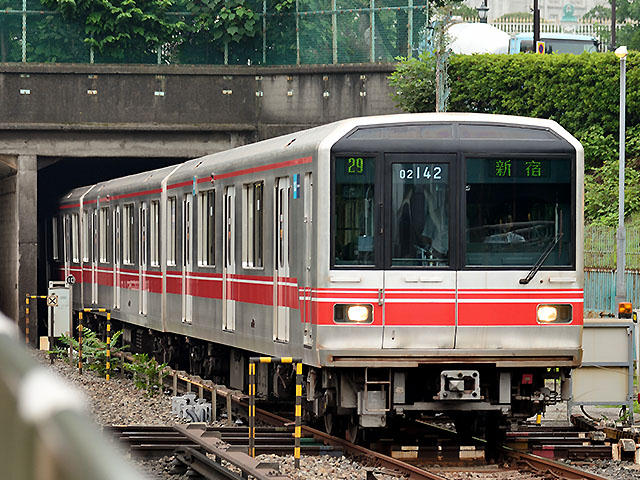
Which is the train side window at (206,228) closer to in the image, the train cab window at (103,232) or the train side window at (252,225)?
the train side window at (252,225)

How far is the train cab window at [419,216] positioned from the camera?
37.5ft

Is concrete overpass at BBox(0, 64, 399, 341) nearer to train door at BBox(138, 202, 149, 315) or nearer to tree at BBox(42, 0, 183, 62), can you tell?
tree at BBox(42, 0, 183, 62)

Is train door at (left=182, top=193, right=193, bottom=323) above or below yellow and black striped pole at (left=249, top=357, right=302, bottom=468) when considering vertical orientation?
above

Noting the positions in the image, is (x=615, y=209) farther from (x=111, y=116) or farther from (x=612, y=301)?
(x=111, y=116)

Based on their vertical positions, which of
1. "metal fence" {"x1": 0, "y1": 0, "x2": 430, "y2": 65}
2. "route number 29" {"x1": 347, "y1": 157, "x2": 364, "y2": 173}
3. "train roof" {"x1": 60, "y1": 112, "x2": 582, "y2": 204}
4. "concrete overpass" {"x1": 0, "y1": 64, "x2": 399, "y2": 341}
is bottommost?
"route number 29" {"x1": 347, "y1": 157, "x2": 364, "y2": 173}

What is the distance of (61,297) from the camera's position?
24828mm

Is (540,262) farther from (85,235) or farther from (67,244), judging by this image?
(67,244)

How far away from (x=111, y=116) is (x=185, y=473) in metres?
17.6

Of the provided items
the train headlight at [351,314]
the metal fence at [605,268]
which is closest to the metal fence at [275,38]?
the metal fence at [605,268]

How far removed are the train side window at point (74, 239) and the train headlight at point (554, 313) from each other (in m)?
18.1

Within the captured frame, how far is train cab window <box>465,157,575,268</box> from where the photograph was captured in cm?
1149

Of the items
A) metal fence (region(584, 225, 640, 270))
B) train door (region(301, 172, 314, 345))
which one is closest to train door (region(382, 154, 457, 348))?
train door (region(301, 172, 314, 345))

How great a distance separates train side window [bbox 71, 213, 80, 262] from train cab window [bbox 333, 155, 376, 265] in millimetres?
17631

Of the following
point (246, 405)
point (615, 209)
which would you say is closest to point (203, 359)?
point (246, 405)
